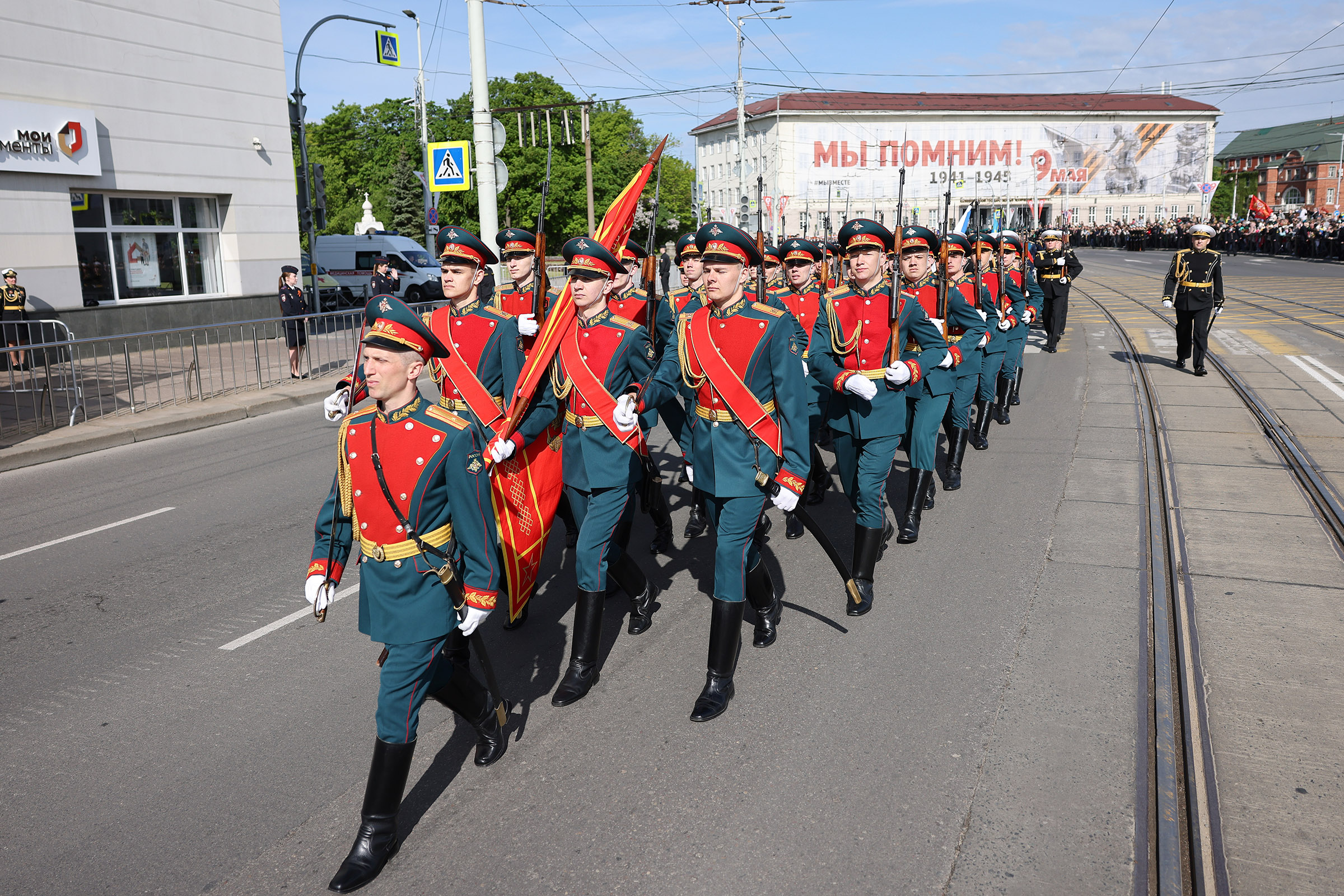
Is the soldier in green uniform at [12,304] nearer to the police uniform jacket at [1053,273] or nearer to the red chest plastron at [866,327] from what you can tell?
the red chest plastron at [866,327]

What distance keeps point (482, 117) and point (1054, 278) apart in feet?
33.3

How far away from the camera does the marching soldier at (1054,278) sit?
17.7 metres

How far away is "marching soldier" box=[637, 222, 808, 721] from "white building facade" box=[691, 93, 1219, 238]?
320 ft

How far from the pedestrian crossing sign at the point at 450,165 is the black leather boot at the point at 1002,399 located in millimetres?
9390

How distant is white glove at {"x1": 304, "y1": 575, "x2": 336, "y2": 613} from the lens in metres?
3.45

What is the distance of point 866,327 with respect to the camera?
623cm

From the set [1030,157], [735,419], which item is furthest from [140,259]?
[1030,157]

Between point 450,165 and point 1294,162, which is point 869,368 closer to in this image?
point 450,165

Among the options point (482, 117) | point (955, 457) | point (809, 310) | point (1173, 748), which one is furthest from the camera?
point (482, 117)

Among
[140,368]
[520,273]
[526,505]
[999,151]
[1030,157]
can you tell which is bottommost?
[140,368]

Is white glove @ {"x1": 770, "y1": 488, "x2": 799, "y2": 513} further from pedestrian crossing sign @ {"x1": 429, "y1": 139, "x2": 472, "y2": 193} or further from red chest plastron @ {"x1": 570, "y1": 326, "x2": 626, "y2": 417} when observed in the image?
pedestrian crossing sign @ {"x1": 429, "y1": 139, "x2": 472, "y2": 193}

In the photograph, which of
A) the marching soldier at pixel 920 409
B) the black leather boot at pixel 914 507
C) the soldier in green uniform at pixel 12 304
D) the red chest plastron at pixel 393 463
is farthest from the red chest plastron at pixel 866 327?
the soldier in green uniform at pixel 12 304

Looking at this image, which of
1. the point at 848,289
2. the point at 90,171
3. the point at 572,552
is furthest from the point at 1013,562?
the point at 90,171

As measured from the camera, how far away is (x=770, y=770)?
13.1 feet
